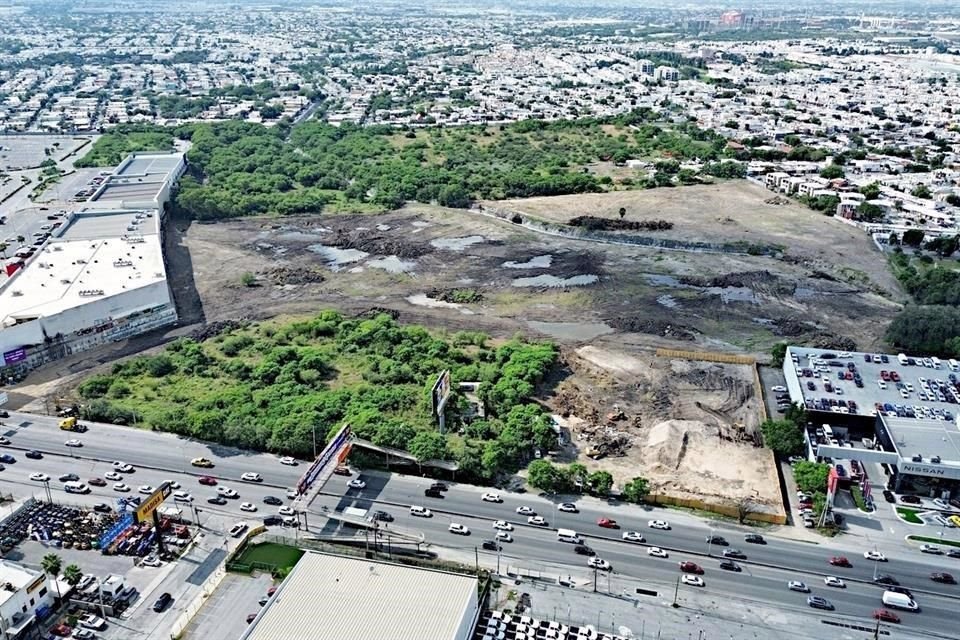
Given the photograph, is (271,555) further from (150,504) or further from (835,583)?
(835,583)

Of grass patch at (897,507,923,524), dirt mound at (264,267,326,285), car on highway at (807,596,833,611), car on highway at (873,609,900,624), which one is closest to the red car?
car on highway at (873,609,900,624)

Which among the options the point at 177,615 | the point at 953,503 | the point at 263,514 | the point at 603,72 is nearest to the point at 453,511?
the point at 263,514

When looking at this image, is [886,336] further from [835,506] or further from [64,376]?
[64,376]

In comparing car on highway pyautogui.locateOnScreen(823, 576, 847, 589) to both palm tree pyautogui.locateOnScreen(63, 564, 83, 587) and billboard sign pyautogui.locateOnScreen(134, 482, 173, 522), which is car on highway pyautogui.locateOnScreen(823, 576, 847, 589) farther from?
palm tree pyautogui.locateOnScreen(63, 564, 83, 587)

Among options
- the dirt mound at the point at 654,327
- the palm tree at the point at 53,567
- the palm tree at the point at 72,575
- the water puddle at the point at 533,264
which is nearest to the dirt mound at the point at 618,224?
the water puddle at the point at 533,264

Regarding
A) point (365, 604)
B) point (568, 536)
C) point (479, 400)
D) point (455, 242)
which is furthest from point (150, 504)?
point (455, 242)
